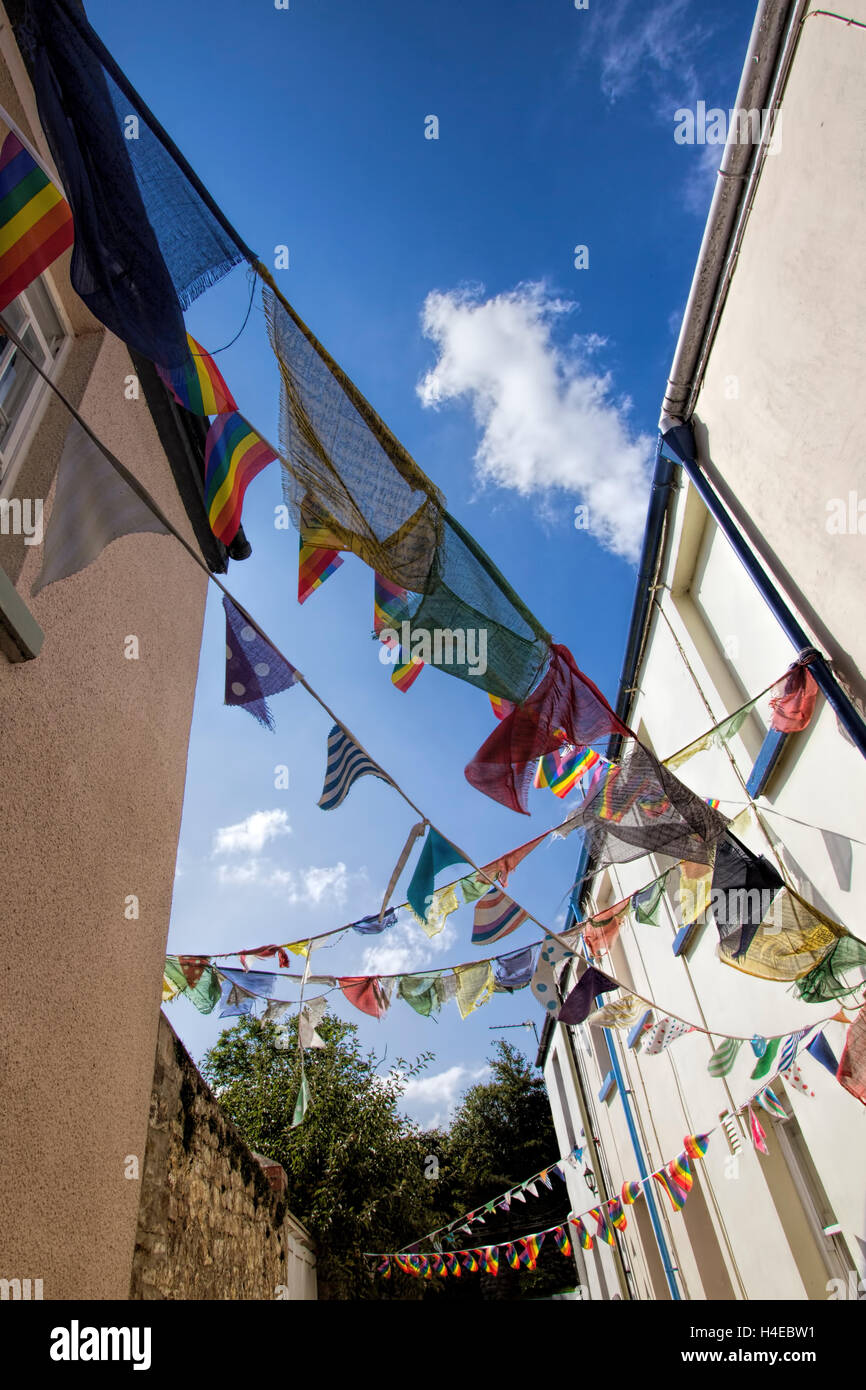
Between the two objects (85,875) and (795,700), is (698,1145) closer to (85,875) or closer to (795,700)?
(795,700)

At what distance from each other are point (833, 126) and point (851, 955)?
4.19 meters

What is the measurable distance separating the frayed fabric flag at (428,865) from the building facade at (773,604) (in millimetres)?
1811

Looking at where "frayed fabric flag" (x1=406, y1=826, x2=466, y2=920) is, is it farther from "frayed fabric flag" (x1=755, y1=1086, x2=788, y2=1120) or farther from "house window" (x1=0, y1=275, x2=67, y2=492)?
"frayed fabric flag" (x1=755, y1=1086, x2=788, y2=1120)

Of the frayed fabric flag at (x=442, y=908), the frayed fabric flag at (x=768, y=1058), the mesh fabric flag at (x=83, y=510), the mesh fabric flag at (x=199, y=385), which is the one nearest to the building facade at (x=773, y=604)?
the frayed fabric flag at (x=768, y=1058)

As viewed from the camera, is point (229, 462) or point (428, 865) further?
point (428, 865)

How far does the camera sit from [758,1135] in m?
5.16

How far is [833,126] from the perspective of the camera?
11.6 feet

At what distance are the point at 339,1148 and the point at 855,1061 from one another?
999 centimetres

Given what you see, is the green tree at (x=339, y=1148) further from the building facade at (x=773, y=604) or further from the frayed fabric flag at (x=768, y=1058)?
the frayed fabric flag at (x=768, y=1058)

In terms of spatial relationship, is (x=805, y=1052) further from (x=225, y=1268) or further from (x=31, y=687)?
(x=31, y=687)

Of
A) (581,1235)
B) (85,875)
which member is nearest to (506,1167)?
(581,1235)

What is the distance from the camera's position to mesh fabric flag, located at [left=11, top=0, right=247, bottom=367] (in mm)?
1853

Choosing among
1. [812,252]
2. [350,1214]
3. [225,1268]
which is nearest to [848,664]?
[812,252]

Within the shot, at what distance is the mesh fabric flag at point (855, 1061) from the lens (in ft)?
11.2
